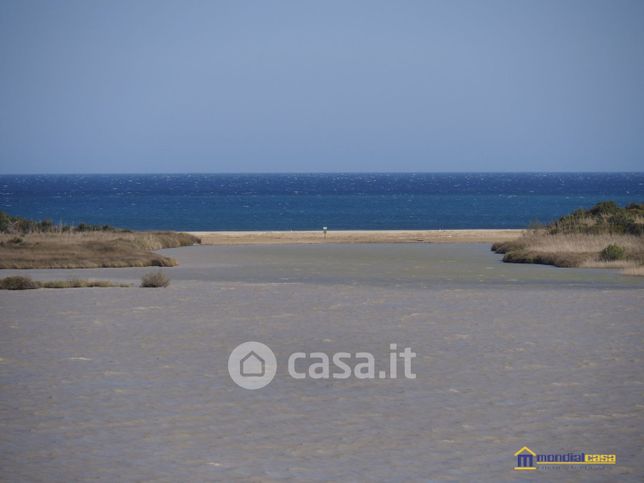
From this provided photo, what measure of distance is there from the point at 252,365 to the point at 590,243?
2904cm

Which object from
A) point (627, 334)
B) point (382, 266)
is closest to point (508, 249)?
point (382, 266)

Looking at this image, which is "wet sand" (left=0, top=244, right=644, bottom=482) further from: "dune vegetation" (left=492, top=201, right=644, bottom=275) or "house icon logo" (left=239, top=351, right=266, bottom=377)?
"dune vegetation" (left=492, top=201, right=644, bottom=275)

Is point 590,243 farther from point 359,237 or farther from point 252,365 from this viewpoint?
point 252,365

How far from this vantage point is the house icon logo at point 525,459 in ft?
41.5

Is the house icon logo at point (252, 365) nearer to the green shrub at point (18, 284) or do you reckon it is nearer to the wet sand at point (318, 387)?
the wet sand at point (318, 387)

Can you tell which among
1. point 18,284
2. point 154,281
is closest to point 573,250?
point 154,281

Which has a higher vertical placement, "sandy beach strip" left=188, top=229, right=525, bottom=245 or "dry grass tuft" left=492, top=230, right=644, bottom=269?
"dry grass tuft" left=492, top=230, right=644, bottom=269

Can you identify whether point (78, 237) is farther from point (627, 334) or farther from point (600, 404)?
point (600, 404)

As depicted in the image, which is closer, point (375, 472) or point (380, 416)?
point (375, 472)

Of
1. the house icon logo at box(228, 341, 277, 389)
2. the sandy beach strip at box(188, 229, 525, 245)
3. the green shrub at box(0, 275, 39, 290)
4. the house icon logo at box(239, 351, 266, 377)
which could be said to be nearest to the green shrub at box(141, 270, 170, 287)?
the green shrub at box(0, 275, 39, 290)

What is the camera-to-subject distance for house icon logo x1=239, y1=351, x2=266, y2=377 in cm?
1870

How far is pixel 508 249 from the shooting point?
4947cm

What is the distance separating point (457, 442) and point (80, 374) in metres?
7.79

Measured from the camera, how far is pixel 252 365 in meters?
19.5
